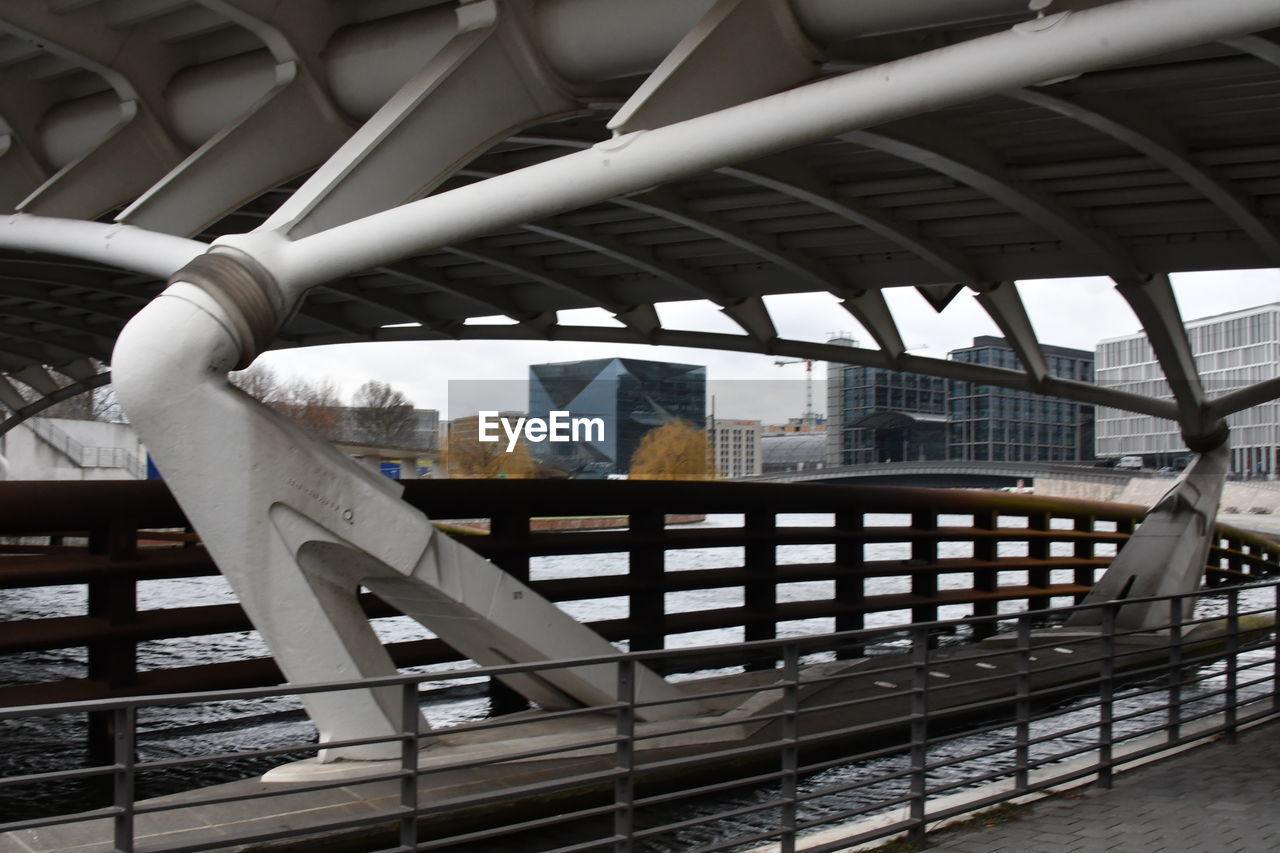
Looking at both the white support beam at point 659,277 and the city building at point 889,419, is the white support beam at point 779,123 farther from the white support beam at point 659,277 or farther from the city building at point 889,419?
the city building at point 889,419

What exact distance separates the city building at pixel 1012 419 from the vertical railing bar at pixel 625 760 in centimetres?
1658

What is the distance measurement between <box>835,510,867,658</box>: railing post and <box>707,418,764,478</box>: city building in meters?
13.8

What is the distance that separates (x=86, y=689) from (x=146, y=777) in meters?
0.83

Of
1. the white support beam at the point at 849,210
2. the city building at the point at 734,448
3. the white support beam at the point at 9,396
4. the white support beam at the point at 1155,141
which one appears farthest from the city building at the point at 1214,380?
the white support beam at the point at 9,396

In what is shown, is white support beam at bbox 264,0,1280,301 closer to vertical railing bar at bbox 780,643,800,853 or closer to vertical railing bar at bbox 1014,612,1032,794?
vertical railing bar at bbox 780,643,800,853

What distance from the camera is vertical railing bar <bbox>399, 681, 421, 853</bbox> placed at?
4598 millimetres

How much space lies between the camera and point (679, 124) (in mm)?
6473

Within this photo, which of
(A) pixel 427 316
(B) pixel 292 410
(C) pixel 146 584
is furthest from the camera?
(B) pixel 292 410

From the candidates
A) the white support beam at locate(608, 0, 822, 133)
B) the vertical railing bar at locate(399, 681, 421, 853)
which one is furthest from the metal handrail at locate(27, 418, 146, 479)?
the vertical railing bar at locate(399, 681, 421, 853)

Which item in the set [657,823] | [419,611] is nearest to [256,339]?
[419,611]

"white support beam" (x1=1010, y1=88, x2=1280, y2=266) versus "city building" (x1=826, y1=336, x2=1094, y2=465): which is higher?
"white support beam" (x1=1010, y1=88, x2=1280, y2=266)

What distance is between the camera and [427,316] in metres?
21.7

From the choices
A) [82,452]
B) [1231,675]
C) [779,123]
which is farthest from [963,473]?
[82,452]

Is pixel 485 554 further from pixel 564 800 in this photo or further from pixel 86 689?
pixel 564 800
